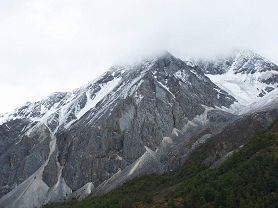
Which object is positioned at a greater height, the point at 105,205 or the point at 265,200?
the point at 105,205

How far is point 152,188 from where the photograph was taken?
19762 centimetres

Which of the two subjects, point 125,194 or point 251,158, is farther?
point 125,194

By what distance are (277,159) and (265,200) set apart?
16.2 metres

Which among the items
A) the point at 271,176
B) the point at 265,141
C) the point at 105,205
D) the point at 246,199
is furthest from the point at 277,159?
the point at 105,205

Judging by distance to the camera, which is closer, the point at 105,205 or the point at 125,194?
the point at 105,205

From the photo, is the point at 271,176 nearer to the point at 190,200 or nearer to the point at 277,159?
the point at 277,159

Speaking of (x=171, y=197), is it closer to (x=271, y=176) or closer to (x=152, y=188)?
(x=271, y=176)

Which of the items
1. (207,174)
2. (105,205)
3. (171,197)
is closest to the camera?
(171,197)

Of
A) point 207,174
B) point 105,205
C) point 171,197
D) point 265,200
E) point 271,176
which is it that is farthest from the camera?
point 105,205

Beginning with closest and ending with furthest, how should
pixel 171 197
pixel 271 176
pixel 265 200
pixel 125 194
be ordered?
pixel 265 200 → pixel 271 176 → pixel 171 197 → pixel 125 194

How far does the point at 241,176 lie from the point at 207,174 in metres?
21.2

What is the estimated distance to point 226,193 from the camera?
135500mm

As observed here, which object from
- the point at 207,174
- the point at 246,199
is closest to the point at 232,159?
the point at 207,174

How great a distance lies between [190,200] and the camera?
140875 mm
